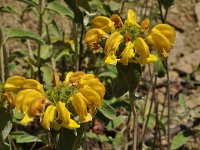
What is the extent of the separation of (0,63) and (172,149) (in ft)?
3.44

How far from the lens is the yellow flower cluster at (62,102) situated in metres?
1.51

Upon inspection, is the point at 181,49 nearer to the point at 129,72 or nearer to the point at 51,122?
the point at 129,72

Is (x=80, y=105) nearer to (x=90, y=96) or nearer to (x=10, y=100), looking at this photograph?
(x=90, y=96)

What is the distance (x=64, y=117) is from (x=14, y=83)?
14.0 inches

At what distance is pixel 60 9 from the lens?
2.32 m

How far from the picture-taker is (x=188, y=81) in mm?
3814

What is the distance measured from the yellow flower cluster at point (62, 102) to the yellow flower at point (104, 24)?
26 cm

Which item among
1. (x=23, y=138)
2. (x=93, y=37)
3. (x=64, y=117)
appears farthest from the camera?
(x=23, y=138)

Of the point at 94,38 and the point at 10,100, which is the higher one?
the point at 94,38

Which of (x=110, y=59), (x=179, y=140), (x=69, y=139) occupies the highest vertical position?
(x=110, y=59)

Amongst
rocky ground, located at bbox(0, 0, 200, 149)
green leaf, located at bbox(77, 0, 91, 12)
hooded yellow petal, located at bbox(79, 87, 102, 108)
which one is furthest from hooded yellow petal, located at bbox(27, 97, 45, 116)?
rocky ground, located at bbox(0, 0, 200, 149)

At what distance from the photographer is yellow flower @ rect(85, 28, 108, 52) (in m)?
1.83

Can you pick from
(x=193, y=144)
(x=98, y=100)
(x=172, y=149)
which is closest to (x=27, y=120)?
(x=98, y=100)

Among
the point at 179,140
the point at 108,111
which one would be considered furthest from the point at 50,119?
the point at 179,140
